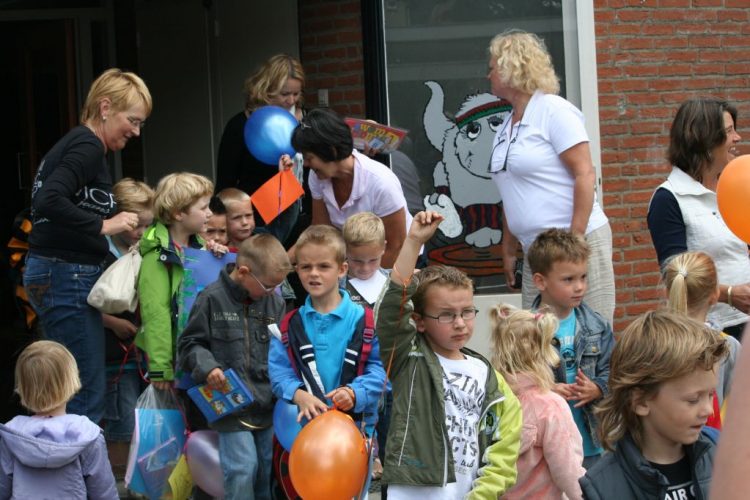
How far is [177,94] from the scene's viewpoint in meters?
8.55

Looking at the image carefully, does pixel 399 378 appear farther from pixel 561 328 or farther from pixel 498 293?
pixel 498 293

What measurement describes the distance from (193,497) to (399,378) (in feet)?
5.54

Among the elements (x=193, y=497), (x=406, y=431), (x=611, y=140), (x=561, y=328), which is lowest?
Result: (x=193, y=497)

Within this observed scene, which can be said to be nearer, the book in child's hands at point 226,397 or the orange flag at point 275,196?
the book in child's hands at point 226,397

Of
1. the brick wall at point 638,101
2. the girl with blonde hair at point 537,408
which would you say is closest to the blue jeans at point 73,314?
the girl with blonde hair at point 537,408

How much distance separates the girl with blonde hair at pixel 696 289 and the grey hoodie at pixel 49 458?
2.33 metres

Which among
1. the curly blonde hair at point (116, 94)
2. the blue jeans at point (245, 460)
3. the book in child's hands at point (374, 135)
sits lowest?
the blue jeans at point (245, 460)

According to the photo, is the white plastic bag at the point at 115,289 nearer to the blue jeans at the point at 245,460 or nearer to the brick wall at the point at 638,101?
the blue jeans at the point at 245,460

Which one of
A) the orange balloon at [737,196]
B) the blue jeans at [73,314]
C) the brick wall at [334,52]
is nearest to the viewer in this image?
the orange balloon at [737,196]

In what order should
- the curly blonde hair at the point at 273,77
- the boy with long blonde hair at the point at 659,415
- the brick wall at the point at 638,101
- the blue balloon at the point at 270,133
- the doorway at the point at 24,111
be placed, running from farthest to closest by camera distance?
the doorway at the point at 24,111, the brick wall at the point at 638,101, the curly blonde hair at the point at 273,77, the blue balloon at the point at 270,133, the boy with long blonde hair at the point at 659,415

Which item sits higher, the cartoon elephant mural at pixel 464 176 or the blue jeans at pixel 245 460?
the cartoon elephant mural at pixel 464 176

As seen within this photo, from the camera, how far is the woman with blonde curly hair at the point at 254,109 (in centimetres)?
629

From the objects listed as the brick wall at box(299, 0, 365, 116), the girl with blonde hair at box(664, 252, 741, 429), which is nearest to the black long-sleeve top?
the girl with blonde hair at box(664, 252, 741, 429)

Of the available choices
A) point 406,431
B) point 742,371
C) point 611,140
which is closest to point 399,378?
point 406,431
